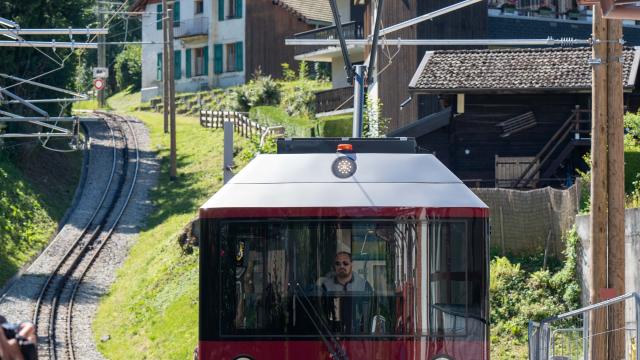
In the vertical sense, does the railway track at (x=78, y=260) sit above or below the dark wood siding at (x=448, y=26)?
below

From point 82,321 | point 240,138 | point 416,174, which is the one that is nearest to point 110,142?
point 240,138

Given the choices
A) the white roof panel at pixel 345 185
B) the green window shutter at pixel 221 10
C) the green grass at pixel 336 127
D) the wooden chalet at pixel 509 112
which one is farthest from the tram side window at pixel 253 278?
the green window shutter at pixel 221 10

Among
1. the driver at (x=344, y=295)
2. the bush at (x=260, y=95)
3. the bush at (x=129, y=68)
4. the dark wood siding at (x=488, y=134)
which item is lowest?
the driver at (x=344, y=295)

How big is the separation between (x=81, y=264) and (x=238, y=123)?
16.5m

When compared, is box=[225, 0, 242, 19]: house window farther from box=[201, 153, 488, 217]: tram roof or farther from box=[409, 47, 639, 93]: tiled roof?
box=[201, 153, 488, 217]: tram roof

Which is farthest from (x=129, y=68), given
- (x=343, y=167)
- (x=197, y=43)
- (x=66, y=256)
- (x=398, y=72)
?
(x=343, y=167)

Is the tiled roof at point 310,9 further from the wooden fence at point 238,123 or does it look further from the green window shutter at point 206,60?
the wooden fence at point 238,123

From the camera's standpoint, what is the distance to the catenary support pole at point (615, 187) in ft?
48.6

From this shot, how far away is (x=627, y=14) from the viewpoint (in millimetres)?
11328

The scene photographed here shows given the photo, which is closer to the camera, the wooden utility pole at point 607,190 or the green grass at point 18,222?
the wooden utility pole at point 607,190

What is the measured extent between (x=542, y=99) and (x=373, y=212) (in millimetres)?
22974

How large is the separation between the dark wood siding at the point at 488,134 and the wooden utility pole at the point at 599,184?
19094 mm

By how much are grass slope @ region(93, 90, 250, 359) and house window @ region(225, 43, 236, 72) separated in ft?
61.7

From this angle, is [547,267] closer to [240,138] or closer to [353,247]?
[353,247]
